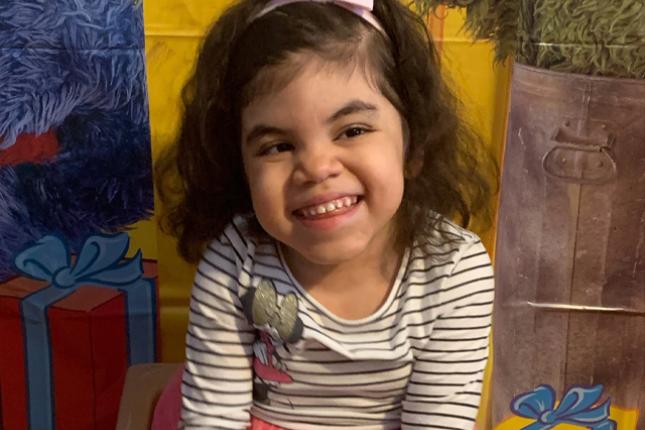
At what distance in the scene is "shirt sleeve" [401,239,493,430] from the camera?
838 mm

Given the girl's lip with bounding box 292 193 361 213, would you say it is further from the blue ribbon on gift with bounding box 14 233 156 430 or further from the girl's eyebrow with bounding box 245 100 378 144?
the blue ribbon on gift with bounding box 14 233 156 430

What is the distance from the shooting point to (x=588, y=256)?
104cm

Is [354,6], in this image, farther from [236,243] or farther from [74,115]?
[74,115]

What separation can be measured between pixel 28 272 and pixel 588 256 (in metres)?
0.71

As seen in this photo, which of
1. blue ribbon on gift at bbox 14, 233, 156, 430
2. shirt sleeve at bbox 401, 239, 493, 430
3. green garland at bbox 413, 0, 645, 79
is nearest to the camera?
shirt sleeve at bbox 401, 239, 493, 430

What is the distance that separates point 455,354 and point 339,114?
28 centimetres

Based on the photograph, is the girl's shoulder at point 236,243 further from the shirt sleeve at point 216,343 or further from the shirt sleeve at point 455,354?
the shirt sleeve at point 455,354

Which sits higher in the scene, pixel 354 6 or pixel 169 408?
pixel 354 6

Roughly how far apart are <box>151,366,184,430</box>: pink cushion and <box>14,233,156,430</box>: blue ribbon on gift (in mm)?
135

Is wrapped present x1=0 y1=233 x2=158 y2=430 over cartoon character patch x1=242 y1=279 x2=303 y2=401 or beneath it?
beneath

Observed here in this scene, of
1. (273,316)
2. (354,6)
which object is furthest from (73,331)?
(354,6)

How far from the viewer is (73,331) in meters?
1.11

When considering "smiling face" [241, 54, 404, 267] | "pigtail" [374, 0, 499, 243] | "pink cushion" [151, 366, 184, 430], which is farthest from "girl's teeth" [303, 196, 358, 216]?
"pink cushion" [151, 366, 184, 430]

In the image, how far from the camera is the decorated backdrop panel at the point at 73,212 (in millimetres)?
980
